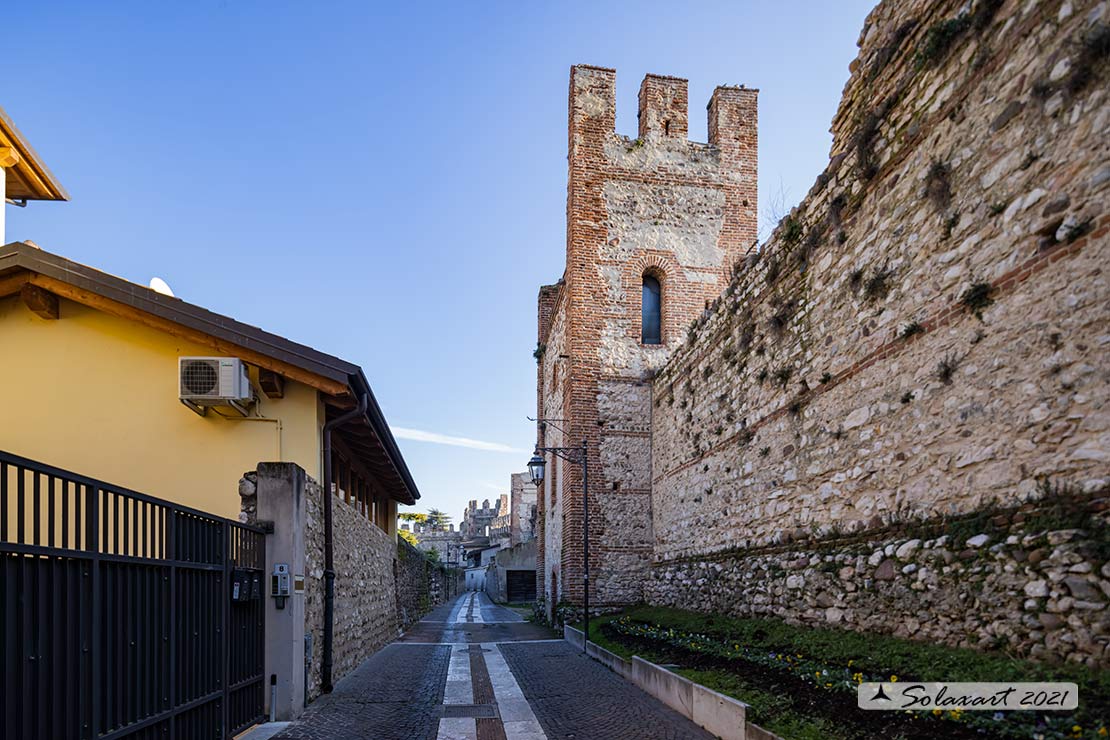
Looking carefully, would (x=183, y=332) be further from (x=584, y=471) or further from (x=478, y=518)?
(x=478, y=518)

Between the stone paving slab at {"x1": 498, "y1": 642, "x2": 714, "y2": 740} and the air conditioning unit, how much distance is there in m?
4.35

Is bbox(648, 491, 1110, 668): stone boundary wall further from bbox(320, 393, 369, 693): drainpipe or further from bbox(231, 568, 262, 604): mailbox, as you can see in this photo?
bbox(231, 568, 262, 604): mailbox

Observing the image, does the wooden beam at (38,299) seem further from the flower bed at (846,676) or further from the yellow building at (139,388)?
the flower bed at (846,676)

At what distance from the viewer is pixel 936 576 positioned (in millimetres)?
5598

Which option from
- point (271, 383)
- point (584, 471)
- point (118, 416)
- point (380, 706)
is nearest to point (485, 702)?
point (380, 706)

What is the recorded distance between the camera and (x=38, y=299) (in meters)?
7.73

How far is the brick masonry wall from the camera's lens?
14.6 ft

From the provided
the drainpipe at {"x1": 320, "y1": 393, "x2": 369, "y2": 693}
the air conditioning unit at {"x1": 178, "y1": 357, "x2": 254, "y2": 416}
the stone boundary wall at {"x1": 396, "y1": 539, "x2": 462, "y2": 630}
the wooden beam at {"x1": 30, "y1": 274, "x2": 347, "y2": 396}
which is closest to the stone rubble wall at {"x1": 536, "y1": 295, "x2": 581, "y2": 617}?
the stone boundary wall at {"x1": 396, "y1": 539, "x2": 462, "y2": 630}

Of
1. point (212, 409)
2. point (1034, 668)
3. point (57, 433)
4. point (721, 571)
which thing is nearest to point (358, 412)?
point (212, 409)

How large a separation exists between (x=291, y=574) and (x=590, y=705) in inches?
139

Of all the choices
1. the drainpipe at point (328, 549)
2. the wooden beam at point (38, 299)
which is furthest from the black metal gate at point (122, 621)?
the wooden beam at point (38, 299)

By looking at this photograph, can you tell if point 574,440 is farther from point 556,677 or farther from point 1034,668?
point 1034,668

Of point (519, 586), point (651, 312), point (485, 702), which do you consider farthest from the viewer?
point (519, 586)

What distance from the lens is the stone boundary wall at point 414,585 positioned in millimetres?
18547
